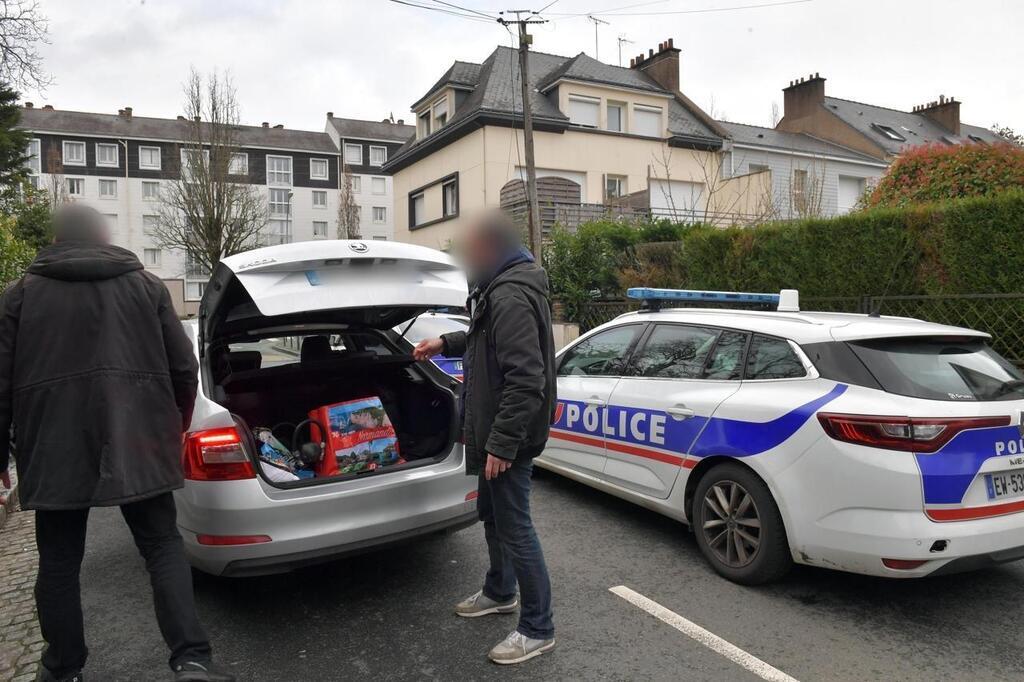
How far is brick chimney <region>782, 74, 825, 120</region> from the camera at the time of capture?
33.8 meters

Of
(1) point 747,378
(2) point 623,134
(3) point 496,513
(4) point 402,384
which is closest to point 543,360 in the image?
(3) point 496,513

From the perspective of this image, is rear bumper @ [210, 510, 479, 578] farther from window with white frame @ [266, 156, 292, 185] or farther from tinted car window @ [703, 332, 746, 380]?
window with white frame @ [266, 156, 292, 185]

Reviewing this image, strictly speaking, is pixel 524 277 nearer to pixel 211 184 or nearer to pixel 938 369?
pixel 938 369

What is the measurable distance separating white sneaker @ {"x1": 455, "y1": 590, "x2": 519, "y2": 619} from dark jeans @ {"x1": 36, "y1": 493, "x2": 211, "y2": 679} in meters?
1.19

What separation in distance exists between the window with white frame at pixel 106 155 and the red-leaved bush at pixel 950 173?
52978mm

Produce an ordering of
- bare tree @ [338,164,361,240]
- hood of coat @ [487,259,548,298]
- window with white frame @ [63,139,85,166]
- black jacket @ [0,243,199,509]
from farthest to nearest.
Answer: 1. window with white frame @ [63,139,85,166]
2. bare tree @ [338,164,361,240]
3. hood of coat @ [487,259,548,298]
4. black jacket @ [0,243,199,509]

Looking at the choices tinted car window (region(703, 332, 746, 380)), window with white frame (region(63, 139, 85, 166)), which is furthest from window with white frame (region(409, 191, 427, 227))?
window with white frame (region(63, 139, 85, 166))

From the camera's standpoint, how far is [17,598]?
12.7ft

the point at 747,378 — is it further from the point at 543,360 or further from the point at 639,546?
the point at 543,360

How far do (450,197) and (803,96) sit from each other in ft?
66.2

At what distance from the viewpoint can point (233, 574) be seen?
10.5 ft

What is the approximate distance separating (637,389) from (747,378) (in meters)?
0.84

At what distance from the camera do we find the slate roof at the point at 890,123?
31.8 metres

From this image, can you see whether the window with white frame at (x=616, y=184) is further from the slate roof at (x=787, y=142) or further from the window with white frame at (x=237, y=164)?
the window with white frame at (x=237, y=164)
